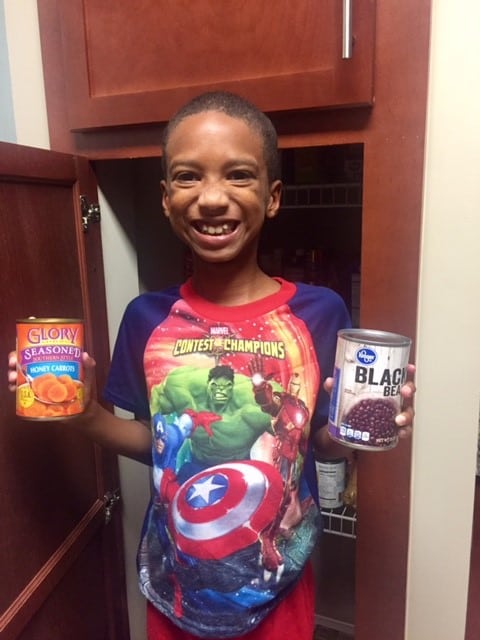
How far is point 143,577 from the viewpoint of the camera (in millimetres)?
887

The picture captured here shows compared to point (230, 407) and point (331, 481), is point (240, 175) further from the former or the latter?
point (331, 481)

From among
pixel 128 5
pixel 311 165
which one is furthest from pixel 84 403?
pixel 311 165

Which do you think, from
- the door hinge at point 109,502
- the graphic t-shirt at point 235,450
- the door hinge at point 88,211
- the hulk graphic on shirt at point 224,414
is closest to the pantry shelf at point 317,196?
the door hinge at point 88,211

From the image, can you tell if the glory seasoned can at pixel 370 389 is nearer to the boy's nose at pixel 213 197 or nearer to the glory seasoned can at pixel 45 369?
the boy's nose at pixel 213 197

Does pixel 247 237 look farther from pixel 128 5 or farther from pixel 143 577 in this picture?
pixel 143 577

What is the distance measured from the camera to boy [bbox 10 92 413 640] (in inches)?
31.3

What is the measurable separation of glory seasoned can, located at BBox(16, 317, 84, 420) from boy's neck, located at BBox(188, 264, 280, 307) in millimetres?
244

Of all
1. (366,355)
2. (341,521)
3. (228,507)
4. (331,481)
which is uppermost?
(366,355)

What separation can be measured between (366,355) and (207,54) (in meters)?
0.59

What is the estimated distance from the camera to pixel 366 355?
2.19ft

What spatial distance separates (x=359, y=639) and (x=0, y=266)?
98cm

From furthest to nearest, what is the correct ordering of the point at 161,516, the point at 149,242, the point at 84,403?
the point at 149,242 < the point at 161,516 < the point at 84,403

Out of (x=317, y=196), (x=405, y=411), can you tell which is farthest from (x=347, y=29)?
(x=317, y=196)

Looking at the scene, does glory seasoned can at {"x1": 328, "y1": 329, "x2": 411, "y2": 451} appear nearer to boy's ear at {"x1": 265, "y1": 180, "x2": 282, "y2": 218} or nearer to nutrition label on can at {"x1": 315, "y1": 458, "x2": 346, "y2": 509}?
boy's ear at {"x1": 265, "y1": 180, "x2": 282, "y2": 218}
